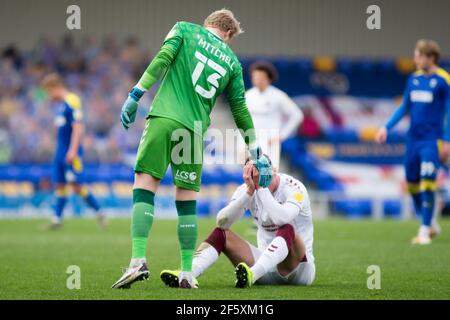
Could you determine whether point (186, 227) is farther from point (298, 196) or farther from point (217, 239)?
point (298, 196)

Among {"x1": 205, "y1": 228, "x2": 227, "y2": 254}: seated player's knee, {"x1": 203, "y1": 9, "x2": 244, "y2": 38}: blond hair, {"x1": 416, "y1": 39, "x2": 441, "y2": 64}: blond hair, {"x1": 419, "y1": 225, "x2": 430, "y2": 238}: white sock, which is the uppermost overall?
{"x1": 416, "y1": 39, "x2": 441, "y2": 64}: blond hair

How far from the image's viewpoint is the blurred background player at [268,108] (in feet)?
46.5

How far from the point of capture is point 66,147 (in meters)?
16.2

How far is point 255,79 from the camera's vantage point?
46.7 ft

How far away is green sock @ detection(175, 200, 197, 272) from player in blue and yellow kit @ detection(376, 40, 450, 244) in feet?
19.5

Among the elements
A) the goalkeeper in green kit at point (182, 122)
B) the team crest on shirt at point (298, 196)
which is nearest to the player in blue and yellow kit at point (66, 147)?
the goalkeeper in green kit at point (182, 122)

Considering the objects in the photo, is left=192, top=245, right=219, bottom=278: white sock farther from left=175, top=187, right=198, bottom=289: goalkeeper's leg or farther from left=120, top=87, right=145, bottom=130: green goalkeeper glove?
left=120, top=87, right=145, bottom=130: green goalkeeper glove

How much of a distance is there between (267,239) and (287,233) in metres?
0.48

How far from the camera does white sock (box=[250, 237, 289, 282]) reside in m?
7.20

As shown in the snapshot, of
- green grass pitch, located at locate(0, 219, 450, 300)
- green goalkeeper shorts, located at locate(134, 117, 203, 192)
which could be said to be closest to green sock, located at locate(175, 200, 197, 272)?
green goalkeeper shorts, located at locate(134, 117, 203, 192)

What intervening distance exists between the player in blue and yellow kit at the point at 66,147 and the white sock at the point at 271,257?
9.07m

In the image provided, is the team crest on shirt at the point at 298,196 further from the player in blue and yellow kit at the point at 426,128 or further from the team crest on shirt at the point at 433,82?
the team crest on shirt at the point at 433,82

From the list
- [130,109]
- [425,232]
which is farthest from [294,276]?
[425,232]
